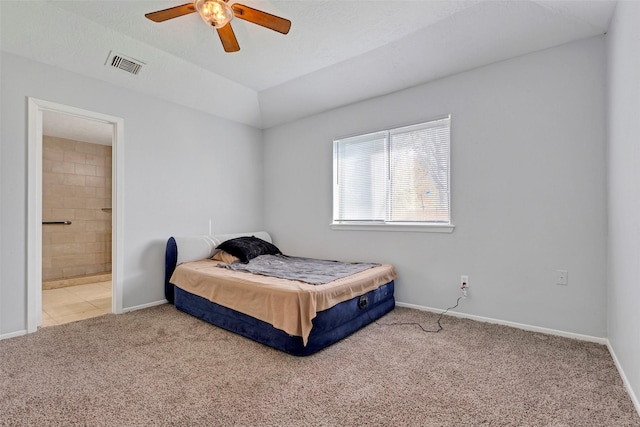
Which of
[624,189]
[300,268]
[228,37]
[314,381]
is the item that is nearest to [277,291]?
[314,381]

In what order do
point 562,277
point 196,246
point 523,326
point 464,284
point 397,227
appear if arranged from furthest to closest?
point 196,246 → point 397,227 → point 464,284 → point 523,326 → point 562,277

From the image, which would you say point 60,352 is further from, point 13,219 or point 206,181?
point 206,181

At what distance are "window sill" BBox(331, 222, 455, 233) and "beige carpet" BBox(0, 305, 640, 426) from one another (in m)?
0.93

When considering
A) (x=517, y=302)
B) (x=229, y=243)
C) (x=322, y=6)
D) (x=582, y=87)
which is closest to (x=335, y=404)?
(x=517, y=302)

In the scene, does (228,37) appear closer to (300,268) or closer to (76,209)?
(300,268)

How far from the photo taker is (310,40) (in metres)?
2.86

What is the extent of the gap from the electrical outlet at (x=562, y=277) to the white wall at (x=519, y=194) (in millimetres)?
32

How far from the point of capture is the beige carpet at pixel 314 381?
155 centimetres

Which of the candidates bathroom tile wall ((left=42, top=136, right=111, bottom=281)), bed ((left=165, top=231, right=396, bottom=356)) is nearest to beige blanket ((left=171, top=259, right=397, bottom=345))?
bed ((left=165, top=231, right=396, bottom=356))

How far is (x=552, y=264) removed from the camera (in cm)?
256

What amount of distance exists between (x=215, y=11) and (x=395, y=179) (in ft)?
7.47

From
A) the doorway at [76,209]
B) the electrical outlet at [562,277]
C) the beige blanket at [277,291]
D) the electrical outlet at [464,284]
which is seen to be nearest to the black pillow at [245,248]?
the beige blanket at [277,291]

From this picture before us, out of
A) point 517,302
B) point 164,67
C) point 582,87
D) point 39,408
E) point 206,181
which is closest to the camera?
point 39,408

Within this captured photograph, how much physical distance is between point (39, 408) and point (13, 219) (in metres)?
1.71
